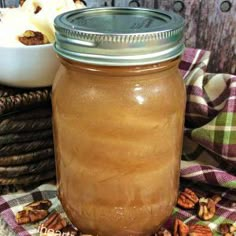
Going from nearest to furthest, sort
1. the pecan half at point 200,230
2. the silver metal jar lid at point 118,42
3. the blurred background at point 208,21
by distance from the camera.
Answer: the silver metal jar lid at point 118,42 < the pecan half at point 200,230 < the blurred background at point 208,21

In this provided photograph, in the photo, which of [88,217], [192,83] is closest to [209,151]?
[192,83]

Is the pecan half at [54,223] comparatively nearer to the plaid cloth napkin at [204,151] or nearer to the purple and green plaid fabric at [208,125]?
the plaid cloth napkin at [204,151]

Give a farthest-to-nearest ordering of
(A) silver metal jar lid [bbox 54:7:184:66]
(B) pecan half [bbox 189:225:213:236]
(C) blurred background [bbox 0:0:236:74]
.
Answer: (C) blurred background [bbox 0:0:236:74]
(B) pecan half [bbox 189:225:213:236]
(A) silver metal jar lid [bbox 54:7:184:66]

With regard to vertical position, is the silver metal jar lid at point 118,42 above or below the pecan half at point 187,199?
above

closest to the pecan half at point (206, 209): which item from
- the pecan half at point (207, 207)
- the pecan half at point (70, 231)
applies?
the pecan half at point (207, 207)

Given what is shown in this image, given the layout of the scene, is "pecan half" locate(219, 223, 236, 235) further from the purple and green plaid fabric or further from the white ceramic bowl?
the white ceramic bowl

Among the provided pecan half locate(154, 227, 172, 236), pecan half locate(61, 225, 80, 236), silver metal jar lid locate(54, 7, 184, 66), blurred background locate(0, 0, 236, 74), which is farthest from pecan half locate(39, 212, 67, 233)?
blurred background locate(0, 0, 236, 74)
